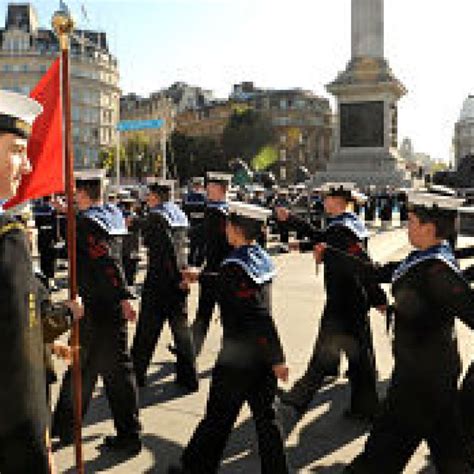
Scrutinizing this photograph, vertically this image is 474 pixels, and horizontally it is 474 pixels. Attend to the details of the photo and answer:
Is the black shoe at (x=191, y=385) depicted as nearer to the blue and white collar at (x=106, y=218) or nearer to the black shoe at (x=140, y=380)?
the black shoe at (x=140, y=380)

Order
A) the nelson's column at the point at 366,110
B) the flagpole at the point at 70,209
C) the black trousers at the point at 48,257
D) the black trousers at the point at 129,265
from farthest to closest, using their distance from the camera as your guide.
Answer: the nelson's column at the point at 366,110
the black trousers at the point at 48,257
the black trousers at the point at 129,265
the flagpole at the point at 70,209

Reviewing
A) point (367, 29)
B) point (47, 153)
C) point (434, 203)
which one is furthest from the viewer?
point (367, 29)

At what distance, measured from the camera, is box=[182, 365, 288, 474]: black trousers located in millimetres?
4305

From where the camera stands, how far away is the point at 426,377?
395 centimetres

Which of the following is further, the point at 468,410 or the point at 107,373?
the point at 107,373

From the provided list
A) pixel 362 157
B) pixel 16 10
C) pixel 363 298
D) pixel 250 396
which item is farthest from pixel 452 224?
pixel 16 10

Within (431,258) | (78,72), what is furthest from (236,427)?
(78,72)

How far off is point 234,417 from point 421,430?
1.16m

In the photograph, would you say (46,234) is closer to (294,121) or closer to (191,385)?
(191,385)

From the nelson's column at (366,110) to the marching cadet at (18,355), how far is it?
39950 millimetres

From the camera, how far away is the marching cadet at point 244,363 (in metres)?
4.30

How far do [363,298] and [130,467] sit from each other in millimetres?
2385

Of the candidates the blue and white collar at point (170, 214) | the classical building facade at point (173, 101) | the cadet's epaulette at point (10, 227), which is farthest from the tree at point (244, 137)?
the cadet's epaulette at point (10, 227)

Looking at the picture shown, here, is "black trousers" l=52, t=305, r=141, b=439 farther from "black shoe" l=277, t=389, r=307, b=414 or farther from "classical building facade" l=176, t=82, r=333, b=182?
"classical building facade" l=176, t=82, r=333, b=182
